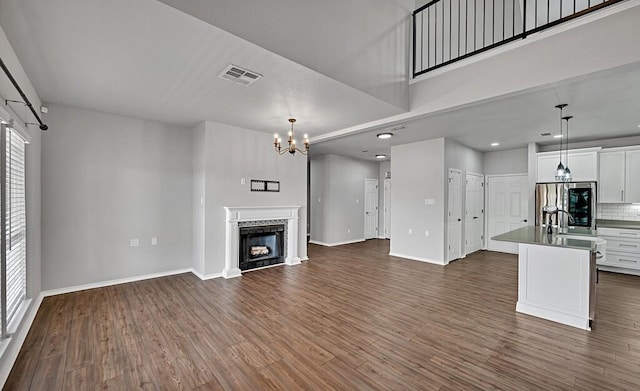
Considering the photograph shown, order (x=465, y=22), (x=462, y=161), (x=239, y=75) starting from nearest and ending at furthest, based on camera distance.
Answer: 1. (x=239, y=75)
2. (x=465, y=22)
3. (x=462, y=161)

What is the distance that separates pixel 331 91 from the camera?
3541 mm

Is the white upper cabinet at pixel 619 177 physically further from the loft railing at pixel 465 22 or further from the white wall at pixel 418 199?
the white wall at pixel 418 199

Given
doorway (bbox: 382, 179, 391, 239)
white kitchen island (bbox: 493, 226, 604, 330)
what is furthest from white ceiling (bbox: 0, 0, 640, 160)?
doorway (bbox: 382, 179, 391, 239)

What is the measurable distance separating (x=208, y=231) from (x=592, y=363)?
16.5ft

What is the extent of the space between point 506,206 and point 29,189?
924cm

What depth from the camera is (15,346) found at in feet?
8.26

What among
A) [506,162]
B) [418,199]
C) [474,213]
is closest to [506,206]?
[474,213]

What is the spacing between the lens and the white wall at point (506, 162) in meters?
7.07

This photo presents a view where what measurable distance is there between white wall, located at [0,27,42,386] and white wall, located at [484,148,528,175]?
9015 mm

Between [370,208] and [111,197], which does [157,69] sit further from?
[370,208]

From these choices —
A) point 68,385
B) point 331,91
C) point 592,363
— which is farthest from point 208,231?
point 592,363

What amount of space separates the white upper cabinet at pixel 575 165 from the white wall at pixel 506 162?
0.61 metres

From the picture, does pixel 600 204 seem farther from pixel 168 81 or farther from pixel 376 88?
pixel 168 81

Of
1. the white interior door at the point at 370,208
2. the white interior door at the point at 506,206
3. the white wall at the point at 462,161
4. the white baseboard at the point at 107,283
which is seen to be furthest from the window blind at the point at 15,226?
the white interior door at the point at 506,206
